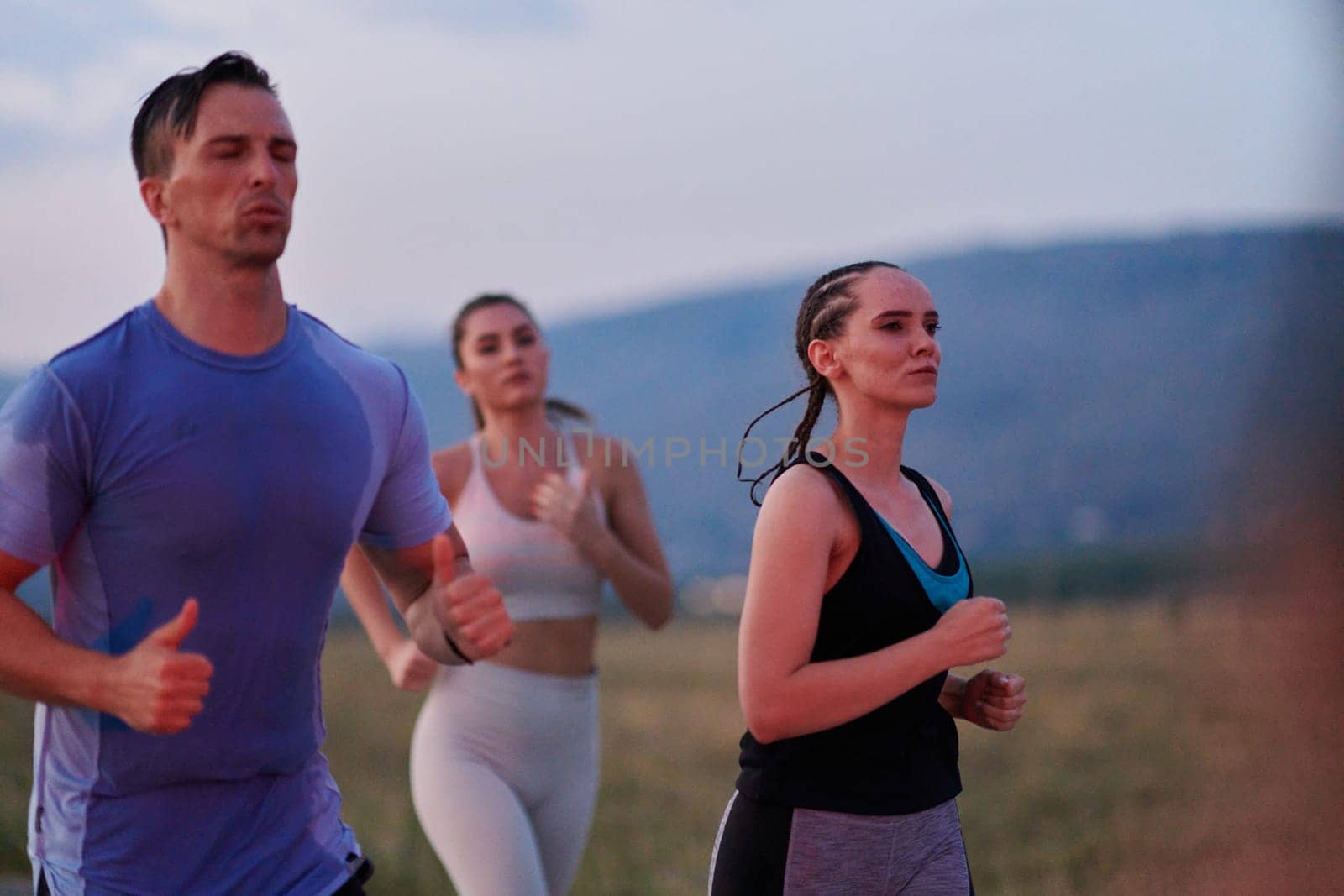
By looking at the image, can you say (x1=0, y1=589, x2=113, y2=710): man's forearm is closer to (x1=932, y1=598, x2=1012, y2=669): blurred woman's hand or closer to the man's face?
the man's face

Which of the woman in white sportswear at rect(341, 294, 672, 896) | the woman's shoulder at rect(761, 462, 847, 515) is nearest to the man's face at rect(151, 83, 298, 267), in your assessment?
the woman's shoulder at rect(761, 462, 847, 515)

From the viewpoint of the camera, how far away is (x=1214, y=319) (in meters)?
48.6

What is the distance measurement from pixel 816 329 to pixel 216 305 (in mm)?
1098

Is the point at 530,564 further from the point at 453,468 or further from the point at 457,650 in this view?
the point at 457,650

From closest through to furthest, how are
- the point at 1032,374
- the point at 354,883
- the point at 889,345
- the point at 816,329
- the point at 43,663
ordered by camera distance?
the point at 43,663, the point at 354,883, the point at 889,345, the point at 816,329, the point at 1032,374

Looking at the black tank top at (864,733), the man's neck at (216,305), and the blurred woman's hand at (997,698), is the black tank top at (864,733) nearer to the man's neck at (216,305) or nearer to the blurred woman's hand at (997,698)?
the blurred woman's hand at (997,698)

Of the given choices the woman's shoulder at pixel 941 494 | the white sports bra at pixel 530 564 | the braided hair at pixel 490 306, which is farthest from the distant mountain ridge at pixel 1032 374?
the woman's shoulder at pixel 941 494

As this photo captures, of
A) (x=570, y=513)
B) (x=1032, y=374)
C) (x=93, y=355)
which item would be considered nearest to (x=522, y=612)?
(x=570, y=513)

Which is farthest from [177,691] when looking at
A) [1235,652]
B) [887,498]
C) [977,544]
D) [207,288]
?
[977,544]

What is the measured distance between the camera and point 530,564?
415cm

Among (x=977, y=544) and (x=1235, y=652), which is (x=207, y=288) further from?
(x=977, y=544)

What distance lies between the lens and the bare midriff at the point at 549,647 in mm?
4105

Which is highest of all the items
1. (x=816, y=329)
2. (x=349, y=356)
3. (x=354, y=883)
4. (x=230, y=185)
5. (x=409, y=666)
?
(x=230, y=185)

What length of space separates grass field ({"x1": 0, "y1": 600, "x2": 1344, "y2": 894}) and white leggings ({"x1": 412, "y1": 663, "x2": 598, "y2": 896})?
6.54ft
